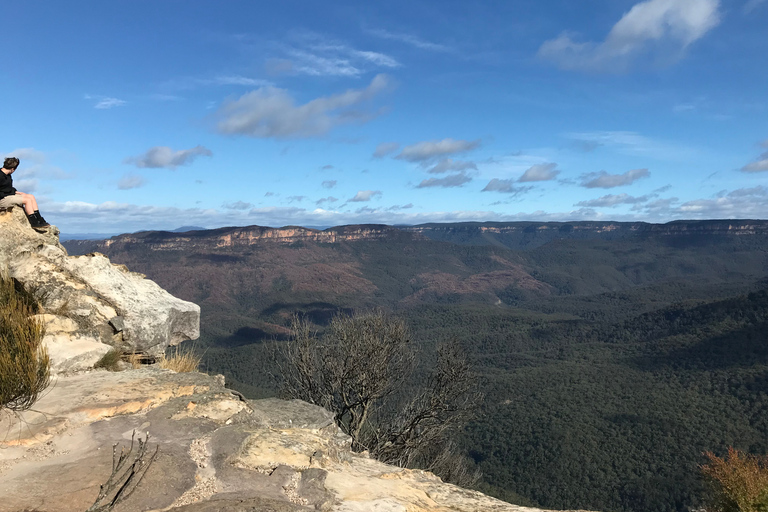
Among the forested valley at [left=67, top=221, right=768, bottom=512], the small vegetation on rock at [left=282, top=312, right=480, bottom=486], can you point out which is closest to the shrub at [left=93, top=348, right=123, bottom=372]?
the forested valley at [left=67, top=221, right=768, bottom=512]

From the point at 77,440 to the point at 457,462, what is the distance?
2217 cm

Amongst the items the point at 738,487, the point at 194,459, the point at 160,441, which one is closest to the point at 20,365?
the point at 160,441

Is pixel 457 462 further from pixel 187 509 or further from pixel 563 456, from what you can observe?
pixel 563 456

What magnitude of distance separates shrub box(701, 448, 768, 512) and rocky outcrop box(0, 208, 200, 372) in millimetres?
12031

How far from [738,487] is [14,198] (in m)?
16.4

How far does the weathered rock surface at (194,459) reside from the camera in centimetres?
456

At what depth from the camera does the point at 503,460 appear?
5403 centimetres

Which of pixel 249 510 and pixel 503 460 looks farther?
pixel 503 460

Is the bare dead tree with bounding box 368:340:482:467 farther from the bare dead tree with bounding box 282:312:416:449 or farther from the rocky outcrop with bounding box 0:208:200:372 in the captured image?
the rocky outcrop with bounding box 0:208:200:372

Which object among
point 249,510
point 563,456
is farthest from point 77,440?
point 563,456

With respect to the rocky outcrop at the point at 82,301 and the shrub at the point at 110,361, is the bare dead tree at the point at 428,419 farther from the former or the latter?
the shrub at the point at 110,361

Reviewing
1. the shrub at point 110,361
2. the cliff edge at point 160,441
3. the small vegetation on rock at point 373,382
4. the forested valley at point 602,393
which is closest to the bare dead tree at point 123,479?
the cliff edge at point 160,441

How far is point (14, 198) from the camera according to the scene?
9852mm

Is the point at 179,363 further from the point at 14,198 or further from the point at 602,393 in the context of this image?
the point at 602,393
